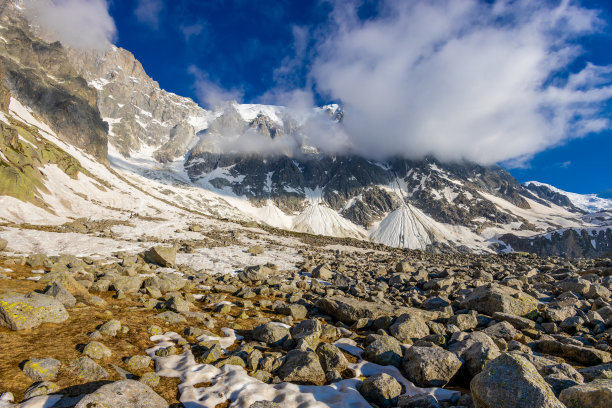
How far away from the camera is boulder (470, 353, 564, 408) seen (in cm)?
456

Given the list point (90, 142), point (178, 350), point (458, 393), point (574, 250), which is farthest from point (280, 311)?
point (574, 250)

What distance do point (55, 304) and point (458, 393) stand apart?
1193cm

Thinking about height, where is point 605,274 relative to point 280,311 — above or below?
above

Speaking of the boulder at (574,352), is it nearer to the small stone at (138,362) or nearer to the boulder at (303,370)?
the boulder at (303,370)

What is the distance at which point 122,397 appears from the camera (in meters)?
4.99

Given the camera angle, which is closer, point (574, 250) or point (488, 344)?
point (488, 344)

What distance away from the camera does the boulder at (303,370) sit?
674 centimetres

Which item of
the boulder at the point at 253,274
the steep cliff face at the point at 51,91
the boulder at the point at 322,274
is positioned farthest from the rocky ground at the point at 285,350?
the steep cliff face at the point at 51,91

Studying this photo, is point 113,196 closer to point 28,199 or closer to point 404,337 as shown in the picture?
point 28,199

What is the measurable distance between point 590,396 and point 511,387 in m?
1.18

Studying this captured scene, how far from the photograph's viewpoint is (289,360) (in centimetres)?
723

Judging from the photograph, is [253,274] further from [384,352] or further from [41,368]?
[41,368]

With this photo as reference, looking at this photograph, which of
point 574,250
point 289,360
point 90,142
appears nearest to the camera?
point 289,360

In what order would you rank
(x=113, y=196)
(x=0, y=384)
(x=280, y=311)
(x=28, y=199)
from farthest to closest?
(x=113, y=196)
(x=28, y=199)
(x=280, y=311)
(x=0, y=384)
